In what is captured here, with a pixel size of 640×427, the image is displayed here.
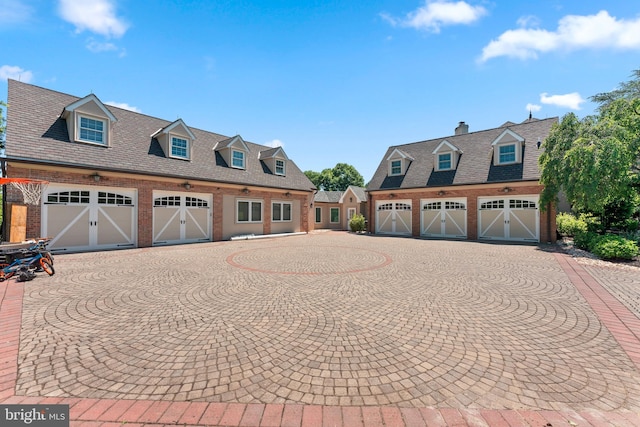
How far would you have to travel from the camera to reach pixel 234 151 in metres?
19.4

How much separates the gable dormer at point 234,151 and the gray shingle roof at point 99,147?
51 centimetres

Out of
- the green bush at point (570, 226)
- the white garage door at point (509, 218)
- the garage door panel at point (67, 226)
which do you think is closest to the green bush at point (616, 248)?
the green bush at point (570, 226)

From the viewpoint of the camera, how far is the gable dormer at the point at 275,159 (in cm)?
2177

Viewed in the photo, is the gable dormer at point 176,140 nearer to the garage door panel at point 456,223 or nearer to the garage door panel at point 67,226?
the garage door panel at point 67,226

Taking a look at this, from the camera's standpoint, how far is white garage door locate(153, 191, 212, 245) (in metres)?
14.3

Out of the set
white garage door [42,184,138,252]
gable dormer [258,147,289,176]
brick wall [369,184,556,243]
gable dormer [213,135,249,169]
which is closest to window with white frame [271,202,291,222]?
gable dormer [258,147,289,176]

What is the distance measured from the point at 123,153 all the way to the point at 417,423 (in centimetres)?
1673

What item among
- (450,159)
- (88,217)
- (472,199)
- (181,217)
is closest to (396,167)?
(450,159)

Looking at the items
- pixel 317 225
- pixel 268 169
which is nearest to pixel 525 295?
pixel 268 169

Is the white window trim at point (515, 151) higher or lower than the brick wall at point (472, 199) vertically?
higher

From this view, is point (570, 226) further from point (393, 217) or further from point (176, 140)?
point (176, 140)

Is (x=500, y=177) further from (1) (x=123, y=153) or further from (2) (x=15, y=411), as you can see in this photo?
(1) (x=123, y=153)

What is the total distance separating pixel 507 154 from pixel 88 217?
79.6ft

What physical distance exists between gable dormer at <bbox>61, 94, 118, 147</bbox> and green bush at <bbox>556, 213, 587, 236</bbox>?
25.9m
